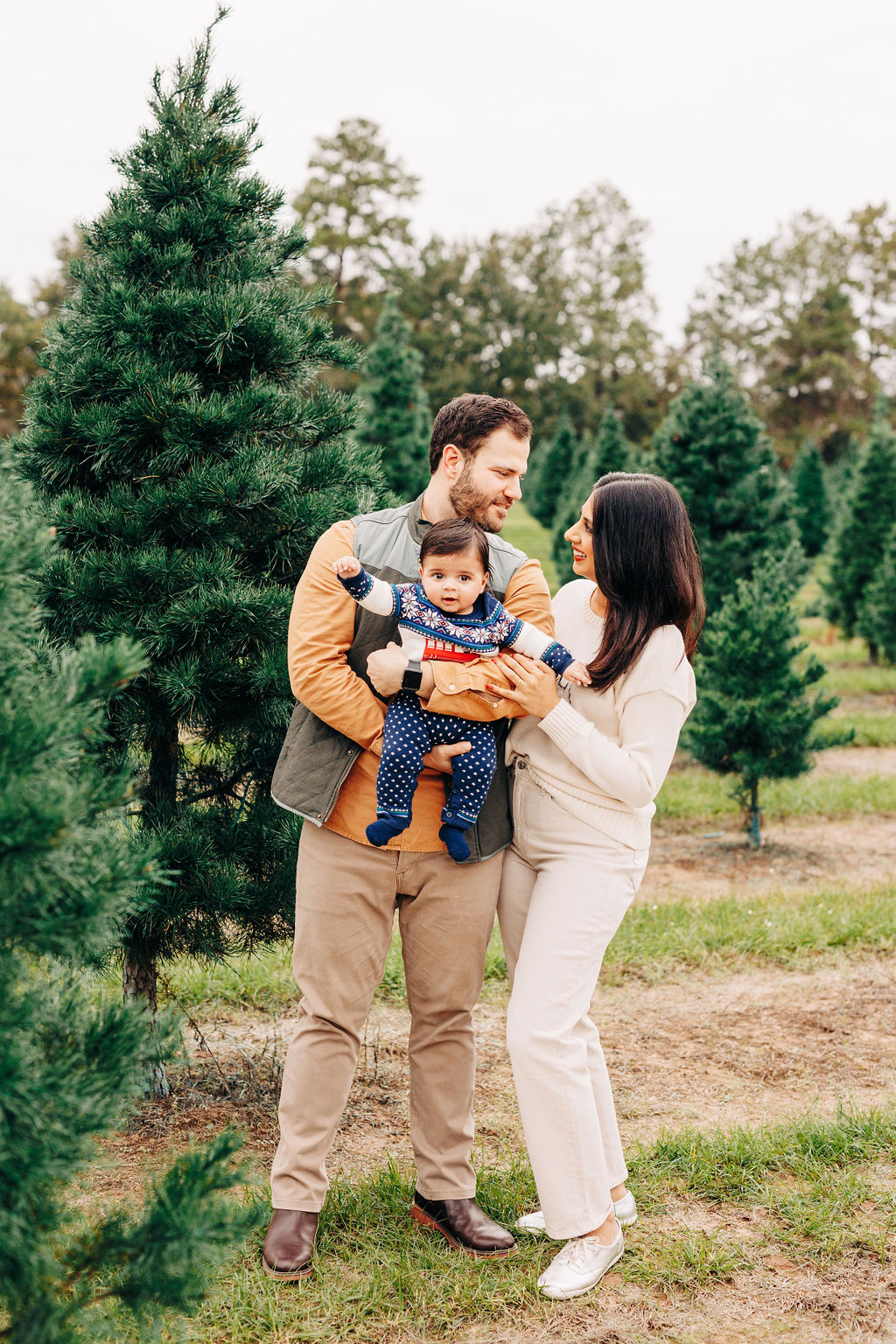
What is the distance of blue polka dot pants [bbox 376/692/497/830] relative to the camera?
2.75m

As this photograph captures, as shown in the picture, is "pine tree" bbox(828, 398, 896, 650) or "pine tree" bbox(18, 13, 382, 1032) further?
"pine tree" bbox(828, 398, 896, 650)

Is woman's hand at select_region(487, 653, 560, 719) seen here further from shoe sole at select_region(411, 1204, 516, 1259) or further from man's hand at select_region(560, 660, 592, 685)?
shoe sole at select_region(411, 1204, 516, 1259)

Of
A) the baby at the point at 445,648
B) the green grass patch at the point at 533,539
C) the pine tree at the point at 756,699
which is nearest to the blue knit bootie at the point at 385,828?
the baby at the point at 445,648

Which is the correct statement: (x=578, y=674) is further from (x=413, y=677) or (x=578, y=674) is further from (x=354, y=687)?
(x=354, y=687)

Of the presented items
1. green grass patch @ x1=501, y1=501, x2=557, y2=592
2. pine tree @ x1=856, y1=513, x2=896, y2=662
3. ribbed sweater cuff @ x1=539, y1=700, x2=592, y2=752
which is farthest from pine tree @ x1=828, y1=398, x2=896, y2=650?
ribbed sweater cuff @ x1=539, y1=700, x2=592, y2=752

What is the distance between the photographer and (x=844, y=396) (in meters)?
56.8

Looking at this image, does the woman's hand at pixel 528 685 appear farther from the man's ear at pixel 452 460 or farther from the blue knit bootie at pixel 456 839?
the man's ear at pixel 452 460

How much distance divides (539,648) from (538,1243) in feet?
5.49

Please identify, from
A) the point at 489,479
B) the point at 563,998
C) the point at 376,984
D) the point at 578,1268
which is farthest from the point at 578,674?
the point at 578,1268

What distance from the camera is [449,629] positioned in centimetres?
279

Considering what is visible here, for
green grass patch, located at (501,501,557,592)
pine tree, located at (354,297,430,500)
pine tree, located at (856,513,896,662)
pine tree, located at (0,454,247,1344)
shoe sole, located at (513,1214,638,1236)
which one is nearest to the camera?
pine tree, located at (0,454,247,1344)

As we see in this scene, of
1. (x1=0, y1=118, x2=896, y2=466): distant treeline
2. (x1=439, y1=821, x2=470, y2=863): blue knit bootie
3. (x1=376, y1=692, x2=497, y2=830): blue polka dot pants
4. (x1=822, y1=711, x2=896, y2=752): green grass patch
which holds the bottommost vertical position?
(x1=822, y1=711, x2=896, y2=752): green grass patch

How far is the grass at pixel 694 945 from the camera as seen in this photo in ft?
16.1

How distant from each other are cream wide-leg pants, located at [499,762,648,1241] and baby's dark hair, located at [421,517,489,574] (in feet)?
2.31
